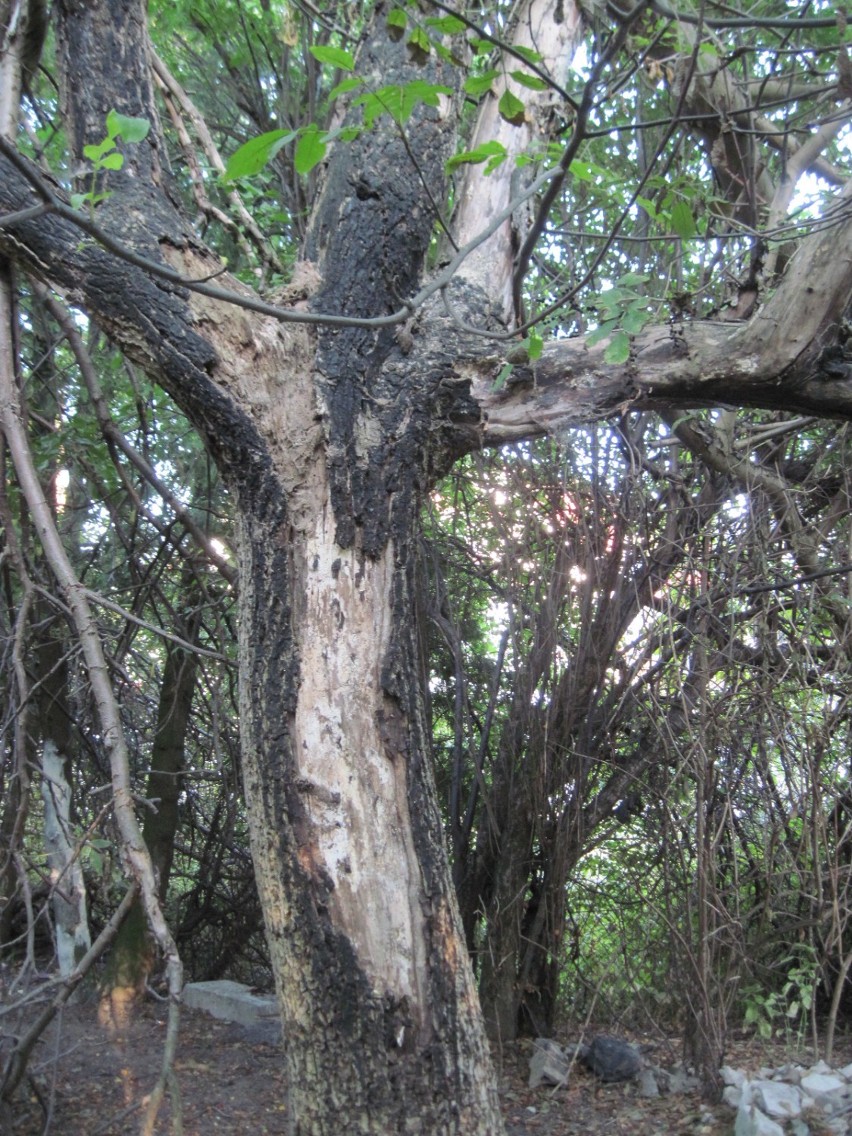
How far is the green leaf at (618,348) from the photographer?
2.31m

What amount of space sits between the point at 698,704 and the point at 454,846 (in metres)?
1.56

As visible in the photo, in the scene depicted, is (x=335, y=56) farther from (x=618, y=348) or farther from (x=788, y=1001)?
(x=788, y=1001)

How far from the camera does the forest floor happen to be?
336 cm

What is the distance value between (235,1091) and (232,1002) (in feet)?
3.38

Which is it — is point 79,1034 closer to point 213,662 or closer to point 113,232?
point 213,662

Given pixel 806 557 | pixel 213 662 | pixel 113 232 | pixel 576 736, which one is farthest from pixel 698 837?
pixel 113 232

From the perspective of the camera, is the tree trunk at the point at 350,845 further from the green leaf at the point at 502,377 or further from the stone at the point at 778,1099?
the stone at the point at 778,1099

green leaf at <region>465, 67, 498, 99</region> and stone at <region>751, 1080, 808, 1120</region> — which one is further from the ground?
green leaf at <region>465, 67, 498, 99</region>

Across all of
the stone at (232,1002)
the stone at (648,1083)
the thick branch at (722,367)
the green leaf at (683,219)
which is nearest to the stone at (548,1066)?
the stone at (648,1083)

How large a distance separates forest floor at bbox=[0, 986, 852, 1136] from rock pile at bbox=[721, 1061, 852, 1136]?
0.52 feet

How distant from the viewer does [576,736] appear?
4.36m

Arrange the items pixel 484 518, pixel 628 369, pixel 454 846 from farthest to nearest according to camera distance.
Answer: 1. pixel 484 518
2. pixel 454 846
3. pixel 628 369

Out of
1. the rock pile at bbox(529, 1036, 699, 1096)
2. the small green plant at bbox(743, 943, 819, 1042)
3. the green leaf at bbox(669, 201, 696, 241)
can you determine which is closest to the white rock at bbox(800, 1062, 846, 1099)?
the small green plant at bbox(743, 943, 819, 1042)

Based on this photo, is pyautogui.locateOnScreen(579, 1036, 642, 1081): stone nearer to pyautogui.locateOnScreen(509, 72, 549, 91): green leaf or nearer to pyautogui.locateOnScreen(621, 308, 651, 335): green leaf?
pyautogui.locateOnScreen(621, 308, 651, 335): green leaf
